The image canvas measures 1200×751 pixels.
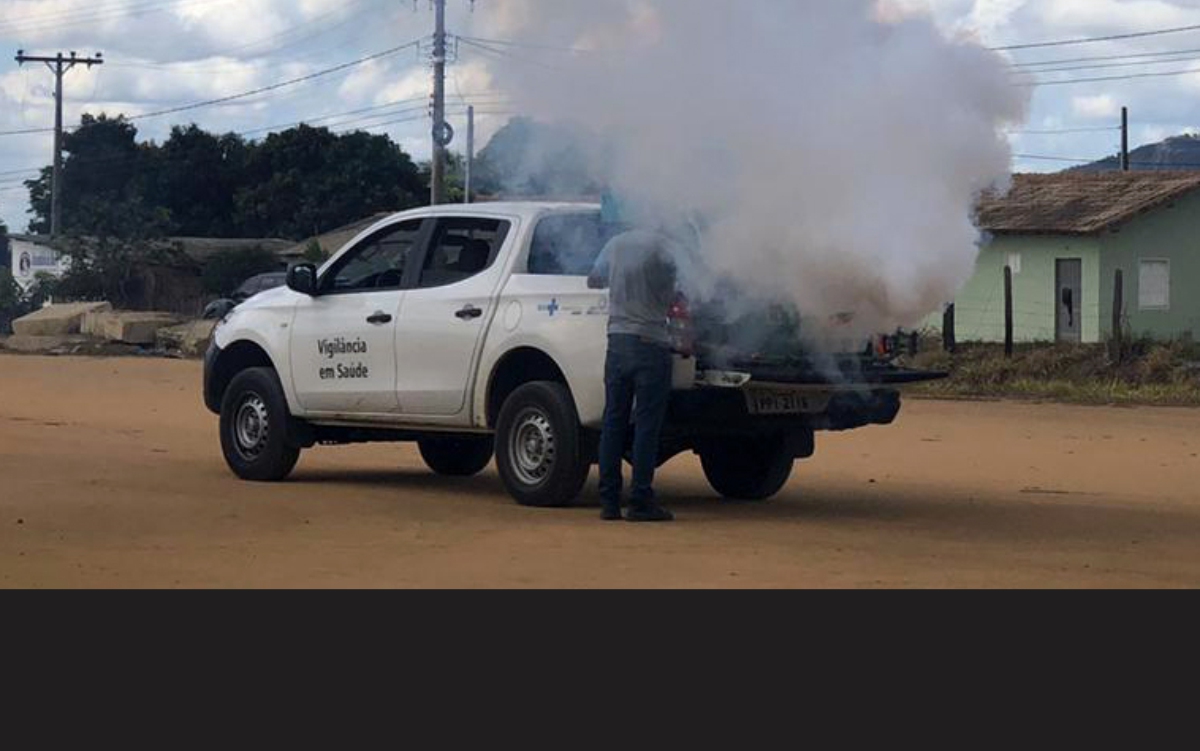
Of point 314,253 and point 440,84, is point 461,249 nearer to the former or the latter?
point 440,84

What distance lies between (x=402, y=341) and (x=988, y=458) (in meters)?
6.63

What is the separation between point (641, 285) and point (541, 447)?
1.35 meters

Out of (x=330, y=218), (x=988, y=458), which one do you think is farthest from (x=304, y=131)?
(x=988, y=458)

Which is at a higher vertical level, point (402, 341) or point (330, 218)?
point (330, 218)

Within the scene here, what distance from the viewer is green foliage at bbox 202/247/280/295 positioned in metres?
59.8

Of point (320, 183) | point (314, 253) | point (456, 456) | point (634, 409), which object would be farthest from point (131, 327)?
point (634, 409)

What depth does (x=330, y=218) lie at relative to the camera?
227ft

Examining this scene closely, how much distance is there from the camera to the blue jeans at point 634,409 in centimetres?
1130

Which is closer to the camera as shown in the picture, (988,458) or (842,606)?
(842,606)

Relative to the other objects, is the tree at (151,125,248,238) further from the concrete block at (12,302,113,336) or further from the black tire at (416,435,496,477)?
the black tire at (416,435,496,477)

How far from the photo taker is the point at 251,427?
1415 cm

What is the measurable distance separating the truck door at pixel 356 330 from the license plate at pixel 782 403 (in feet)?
9.04

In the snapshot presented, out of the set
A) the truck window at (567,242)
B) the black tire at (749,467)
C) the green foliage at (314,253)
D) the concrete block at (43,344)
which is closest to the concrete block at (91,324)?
the concrete block at (43,344)

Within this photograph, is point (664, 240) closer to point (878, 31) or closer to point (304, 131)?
point (878, 31)
